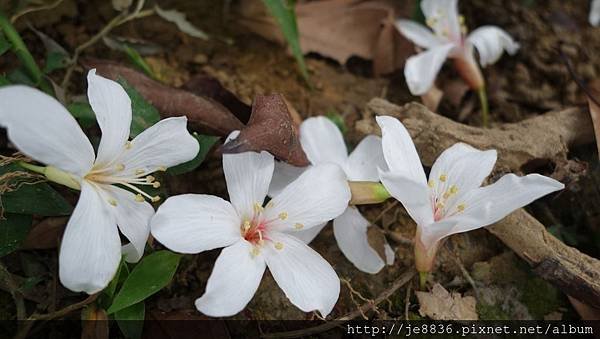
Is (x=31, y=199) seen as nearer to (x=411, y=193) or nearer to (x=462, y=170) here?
(x=411, y=193)

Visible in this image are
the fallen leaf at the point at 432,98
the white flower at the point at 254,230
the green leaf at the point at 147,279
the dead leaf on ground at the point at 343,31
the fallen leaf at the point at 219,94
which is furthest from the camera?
the dead leaf on ground at the point at 343,31

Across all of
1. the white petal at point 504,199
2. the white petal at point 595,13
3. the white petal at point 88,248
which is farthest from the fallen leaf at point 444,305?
the white petal at point 595,13

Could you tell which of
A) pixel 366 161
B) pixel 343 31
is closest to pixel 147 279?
pixel 366 161

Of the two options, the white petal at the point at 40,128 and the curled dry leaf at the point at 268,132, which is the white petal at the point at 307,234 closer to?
the curled dry leaf at the point at 268,132

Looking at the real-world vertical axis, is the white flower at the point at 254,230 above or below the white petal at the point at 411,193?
below

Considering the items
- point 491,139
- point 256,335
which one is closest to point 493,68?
point 491,139

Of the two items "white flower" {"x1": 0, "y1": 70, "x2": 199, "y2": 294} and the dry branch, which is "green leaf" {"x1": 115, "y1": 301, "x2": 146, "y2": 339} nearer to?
"white flower" {"x1": 0, "y1": 70, "x2": 199, "y2": 294}

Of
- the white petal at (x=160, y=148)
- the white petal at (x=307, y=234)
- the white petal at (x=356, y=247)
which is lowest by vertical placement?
the white petal at (x=356, y=247)
